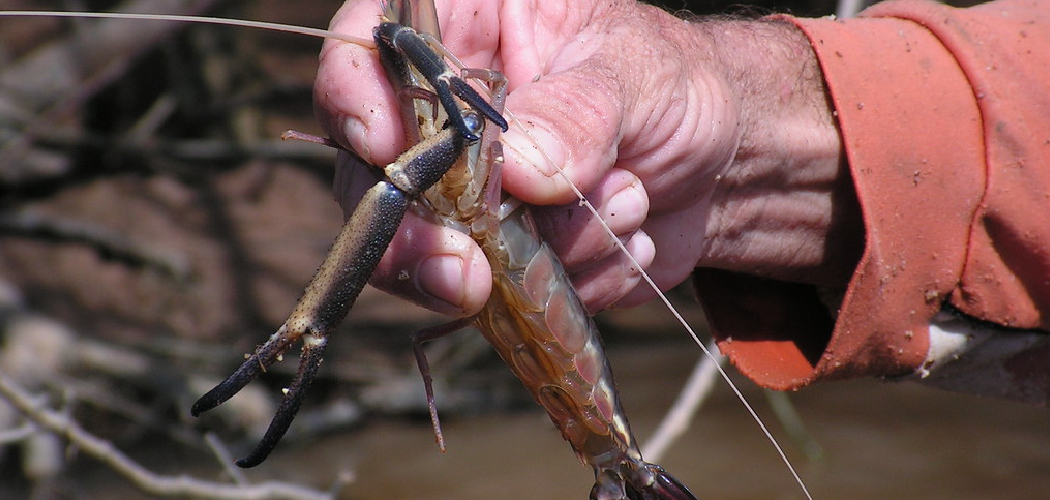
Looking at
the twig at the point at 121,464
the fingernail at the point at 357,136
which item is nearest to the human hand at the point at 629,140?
the fingernail at the point at 357,136

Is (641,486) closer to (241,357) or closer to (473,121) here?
(473,121)

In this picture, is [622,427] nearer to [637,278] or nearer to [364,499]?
[637,278]

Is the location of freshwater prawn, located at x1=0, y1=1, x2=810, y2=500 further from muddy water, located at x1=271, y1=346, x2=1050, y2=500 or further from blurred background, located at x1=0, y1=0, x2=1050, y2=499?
muddy water, located at x1=271, y1=346, x2=1050, y2=500

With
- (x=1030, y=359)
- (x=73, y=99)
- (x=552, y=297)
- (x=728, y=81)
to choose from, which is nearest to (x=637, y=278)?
(x=552, y=297)

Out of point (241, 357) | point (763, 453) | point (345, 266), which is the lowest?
point (241, 357)

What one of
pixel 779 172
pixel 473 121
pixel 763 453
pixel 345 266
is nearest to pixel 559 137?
pixel 473 121
